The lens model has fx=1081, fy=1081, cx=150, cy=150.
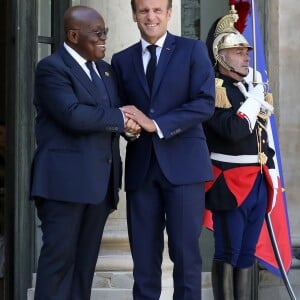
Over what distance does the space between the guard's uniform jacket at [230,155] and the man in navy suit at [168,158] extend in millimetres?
490

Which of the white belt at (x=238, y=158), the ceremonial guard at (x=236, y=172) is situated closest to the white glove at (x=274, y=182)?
the ceremonial guard at (x=236, y=172)

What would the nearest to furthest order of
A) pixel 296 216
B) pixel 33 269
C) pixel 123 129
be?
pixel 123 129 → pixel 33 269 → pixel 296 216

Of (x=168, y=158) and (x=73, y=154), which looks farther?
(x=168, y=158)

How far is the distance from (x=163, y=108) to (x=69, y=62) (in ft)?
1.67

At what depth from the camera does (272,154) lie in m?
6.23

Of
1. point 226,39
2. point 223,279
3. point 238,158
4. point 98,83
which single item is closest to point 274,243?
point 223,279

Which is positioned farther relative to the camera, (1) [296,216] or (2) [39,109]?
(1) [296,216]

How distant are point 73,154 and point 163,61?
667mm

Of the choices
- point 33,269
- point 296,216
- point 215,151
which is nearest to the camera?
point 215,151

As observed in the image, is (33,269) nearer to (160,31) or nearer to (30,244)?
(30,244)

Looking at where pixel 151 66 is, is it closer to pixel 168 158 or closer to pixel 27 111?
pixel 168 158

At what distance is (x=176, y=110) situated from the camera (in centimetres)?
523

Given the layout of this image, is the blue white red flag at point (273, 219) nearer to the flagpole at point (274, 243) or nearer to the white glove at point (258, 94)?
the flagpole at point (274, 243)

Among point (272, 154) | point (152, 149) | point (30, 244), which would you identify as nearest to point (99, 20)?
point (152, 149)
